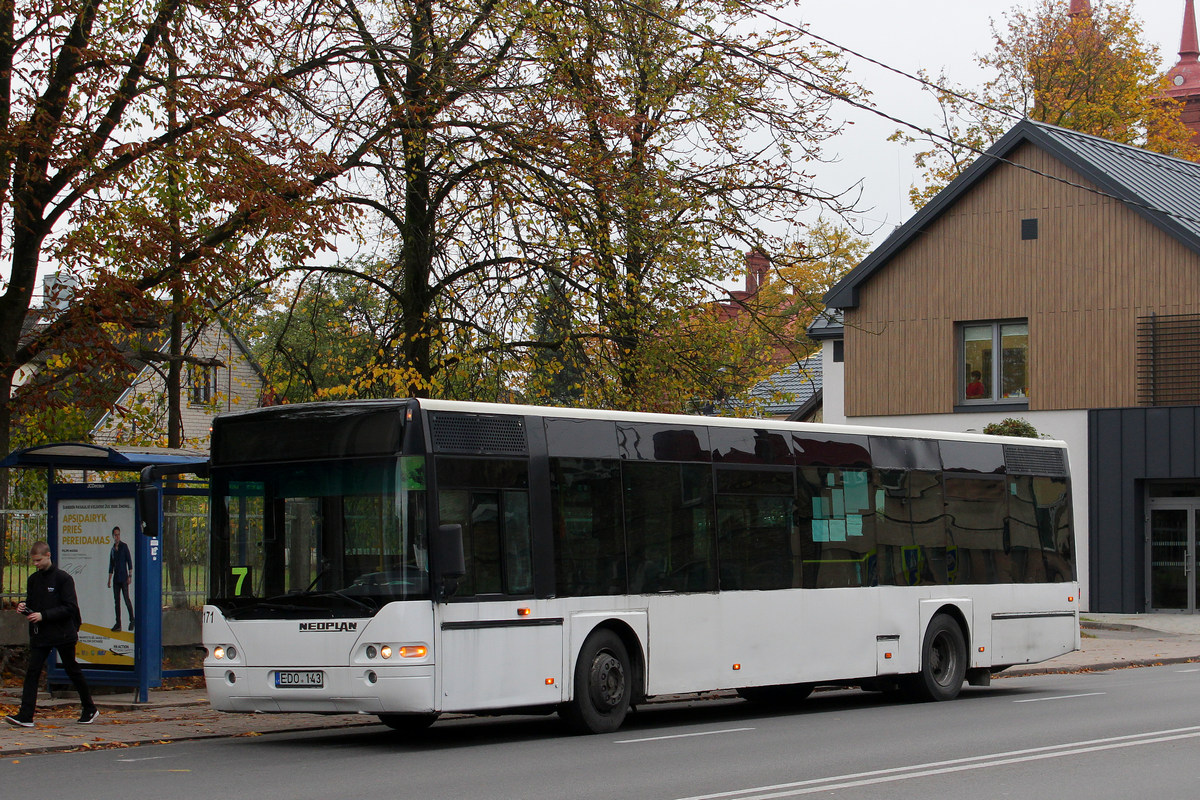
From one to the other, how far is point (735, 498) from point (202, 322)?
26.1ft

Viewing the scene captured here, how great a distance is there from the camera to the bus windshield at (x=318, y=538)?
12.2m

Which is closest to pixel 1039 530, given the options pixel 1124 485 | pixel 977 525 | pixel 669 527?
pixel 977 525

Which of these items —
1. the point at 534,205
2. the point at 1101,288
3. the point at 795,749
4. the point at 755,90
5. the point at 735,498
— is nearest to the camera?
the point at 795,749

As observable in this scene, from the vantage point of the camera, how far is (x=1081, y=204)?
3519cm

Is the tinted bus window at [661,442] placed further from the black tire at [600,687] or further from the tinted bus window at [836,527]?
the black tire at [600,687]

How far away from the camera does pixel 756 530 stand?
50.0ft

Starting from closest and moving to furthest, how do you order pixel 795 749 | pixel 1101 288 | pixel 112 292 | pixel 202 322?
pixel 795 749
pixel 112 292
pixel 202 322
pixel 1101 288

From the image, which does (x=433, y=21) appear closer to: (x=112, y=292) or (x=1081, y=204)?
(x=112, y=292)

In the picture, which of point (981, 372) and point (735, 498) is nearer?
point (735, 498)

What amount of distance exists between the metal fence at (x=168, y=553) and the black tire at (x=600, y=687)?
5704 mm

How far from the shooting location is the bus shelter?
1561cm

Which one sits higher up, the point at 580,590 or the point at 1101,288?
the point at 1101,288

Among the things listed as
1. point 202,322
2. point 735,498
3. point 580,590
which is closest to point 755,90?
point 202,322

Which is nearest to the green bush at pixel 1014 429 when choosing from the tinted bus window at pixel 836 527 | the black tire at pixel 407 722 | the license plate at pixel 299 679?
the tinted bus window at pixel 836 527
